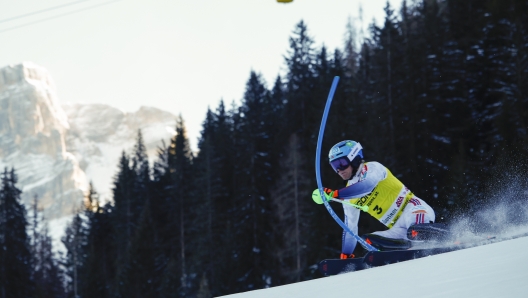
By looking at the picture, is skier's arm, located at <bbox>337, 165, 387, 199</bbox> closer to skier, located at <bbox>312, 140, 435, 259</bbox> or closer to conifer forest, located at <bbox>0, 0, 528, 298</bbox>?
skier, located at <bbox>312, 140, 435, 259</bbox>

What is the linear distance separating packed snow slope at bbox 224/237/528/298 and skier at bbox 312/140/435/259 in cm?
262

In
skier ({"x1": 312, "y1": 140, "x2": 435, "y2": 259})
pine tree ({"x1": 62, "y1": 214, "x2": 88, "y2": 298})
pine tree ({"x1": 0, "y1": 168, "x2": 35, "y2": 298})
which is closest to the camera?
skier ({"x1": 312, "y1": 140, "x2": 435, "y2": 259})

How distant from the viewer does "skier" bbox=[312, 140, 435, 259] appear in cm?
934

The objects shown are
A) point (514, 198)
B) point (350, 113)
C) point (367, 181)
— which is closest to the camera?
point (367, 181)

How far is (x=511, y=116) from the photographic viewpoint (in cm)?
3512

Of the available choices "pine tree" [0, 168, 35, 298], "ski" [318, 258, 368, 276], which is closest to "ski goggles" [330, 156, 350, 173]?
"ski" [318, 258, 368, 276]

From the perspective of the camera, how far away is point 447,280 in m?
4.96

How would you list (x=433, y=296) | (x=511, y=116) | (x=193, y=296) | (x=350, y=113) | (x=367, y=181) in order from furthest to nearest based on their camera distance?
(x=193, y=296), (x=350, y=113), (x=511, y=116), (x=367, y=181), (x=433, y=296)

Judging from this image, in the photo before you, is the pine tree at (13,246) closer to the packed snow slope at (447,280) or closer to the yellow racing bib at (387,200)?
the yellow racing bib at (387,200)

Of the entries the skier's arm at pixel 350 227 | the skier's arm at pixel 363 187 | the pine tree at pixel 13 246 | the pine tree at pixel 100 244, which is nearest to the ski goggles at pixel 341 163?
the skier's arm at pixel 363 187

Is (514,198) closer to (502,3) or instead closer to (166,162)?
(502,3)

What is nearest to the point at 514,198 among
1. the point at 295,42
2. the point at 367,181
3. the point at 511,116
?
the point at 367,181

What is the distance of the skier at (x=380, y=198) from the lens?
934cm

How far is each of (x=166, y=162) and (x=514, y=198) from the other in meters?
65.9
